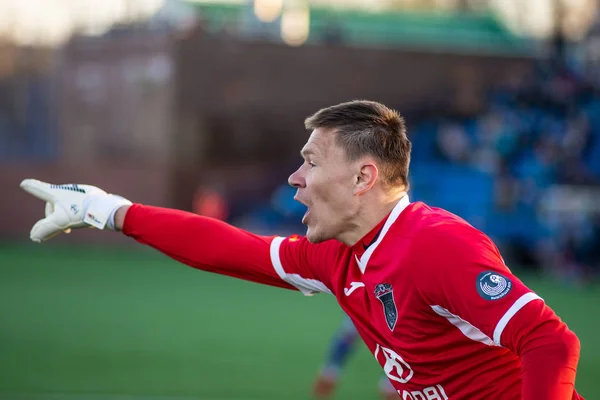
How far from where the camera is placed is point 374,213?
3.66m

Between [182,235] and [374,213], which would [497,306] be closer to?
[374,213]

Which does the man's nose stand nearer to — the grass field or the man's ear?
the man's ear

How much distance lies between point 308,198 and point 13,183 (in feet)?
93.6

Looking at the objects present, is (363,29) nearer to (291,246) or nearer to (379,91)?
(379,91)

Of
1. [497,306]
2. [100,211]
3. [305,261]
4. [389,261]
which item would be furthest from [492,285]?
[100,211]

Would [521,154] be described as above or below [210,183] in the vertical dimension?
above

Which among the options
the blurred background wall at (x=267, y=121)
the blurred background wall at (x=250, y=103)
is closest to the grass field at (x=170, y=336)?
the blurred background wall at (x=267, y=121)

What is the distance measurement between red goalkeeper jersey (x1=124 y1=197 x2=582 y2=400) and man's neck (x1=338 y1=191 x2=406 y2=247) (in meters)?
0.03

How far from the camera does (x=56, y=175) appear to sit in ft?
100

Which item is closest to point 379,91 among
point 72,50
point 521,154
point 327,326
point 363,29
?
point 363,29

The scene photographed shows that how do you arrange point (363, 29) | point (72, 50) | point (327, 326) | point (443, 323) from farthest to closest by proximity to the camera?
1. point (363, 29)
2. point (72, 50)
3. point (327, 326)
4. point (443, 323)

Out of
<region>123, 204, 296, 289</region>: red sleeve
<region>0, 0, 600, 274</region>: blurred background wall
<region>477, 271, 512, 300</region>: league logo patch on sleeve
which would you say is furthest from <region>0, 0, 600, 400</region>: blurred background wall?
<region>477, 271, 512, 300</region>: league logo patch on sleeve

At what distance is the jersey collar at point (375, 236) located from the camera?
3609mm

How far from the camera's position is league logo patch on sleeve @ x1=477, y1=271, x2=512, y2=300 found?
2.98 m
